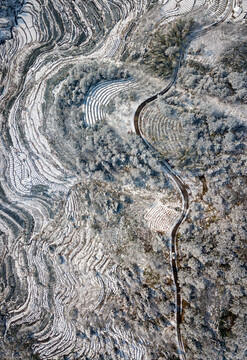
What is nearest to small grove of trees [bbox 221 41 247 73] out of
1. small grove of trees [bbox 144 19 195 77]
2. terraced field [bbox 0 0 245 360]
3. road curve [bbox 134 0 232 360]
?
road curve [bbox 134 0 232 360]

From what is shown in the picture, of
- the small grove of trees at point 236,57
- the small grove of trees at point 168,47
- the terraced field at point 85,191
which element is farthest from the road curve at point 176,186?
the small grove of trees at point 236,57

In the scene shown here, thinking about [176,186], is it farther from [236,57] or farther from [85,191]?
[236,57]

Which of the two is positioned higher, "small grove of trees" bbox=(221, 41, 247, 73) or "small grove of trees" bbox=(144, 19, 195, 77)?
"small grove of trees" bbox=(144, 19, 195, 77)

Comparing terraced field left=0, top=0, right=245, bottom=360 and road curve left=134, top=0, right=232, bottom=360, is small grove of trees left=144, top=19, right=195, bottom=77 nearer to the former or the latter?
road curve left=134, top=0, right=232, bottom=360

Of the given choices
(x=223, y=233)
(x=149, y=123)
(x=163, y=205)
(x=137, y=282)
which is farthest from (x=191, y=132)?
(x=137, y=282)

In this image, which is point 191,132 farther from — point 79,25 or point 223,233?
point 79,25
